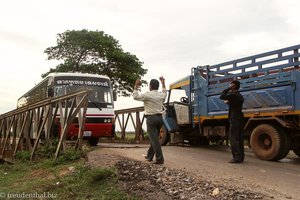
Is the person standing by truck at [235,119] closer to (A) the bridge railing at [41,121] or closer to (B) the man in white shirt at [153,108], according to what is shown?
(B) the man in white shirt at [153,108]

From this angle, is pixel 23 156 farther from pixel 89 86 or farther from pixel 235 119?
pixel 235 119

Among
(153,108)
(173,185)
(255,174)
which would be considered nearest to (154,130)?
(153,108)

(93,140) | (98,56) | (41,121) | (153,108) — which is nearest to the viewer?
(153,108)

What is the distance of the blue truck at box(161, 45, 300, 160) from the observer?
8.17m

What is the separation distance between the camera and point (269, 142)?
8.54 meters

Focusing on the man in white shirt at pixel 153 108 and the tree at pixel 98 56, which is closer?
the man in white shirt at pixel 153 108

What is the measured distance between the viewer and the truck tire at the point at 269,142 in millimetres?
8219

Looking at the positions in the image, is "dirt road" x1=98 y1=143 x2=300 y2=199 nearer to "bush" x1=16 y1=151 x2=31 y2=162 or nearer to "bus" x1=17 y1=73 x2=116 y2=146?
"bush" x1=16 y1=151 x2=31 y2=162

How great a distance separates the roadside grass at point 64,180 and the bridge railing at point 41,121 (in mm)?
618

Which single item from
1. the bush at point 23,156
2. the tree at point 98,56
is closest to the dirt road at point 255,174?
the bush at point 23,156

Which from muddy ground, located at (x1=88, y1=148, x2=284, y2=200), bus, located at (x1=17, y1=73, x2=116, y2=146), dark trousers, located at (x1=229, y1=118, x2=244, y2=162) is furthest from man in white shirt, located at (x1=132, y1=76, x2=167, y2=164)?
bus, located at (x1=17, y1=73, x2=116, y2=146)

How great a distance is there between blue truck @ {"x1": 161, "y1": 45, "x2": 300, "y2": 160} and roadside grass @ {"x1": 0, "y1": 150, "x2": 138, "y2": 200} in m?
3.92

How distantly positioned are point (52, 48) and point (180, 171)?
21.2 m

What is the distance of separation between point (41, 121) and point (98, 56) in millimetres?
15238
